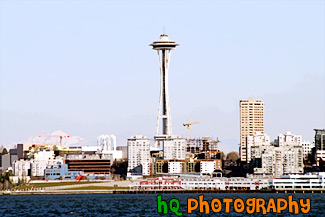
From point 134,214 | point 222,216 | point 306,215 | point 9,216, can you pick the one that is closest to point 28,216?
point 9,216

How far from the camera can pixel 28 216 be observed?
199 m

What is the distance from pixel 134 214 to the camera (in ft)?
654

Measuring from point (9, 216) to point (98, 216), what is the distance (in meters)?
18.1

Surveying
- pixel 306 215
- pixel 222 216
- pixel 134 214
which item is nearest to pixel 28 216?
pixel 134 214

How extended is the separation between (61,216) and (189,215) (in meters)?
26.0

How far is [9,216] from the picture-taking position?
199000mm

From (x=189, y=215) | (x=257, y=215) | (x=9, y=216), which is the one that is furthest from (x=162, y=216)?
(x=9, y=216)

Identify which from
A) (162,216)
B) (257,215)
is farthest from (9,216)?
(257,215)

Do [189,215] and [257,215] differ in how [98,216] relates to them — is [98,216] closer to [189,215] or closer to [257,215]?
[189,215]

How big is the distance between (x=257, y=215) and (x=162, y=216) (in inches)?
765

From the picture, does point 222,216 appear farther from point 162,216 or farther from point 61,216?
point 61,216

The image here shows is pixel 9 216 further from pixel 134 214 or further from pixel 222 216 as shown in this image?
pixel 222 216

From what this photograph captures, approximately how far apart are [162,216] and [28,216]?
28022 mm

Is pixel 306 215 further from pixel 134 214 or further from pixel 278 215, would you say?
pixel 134 214
